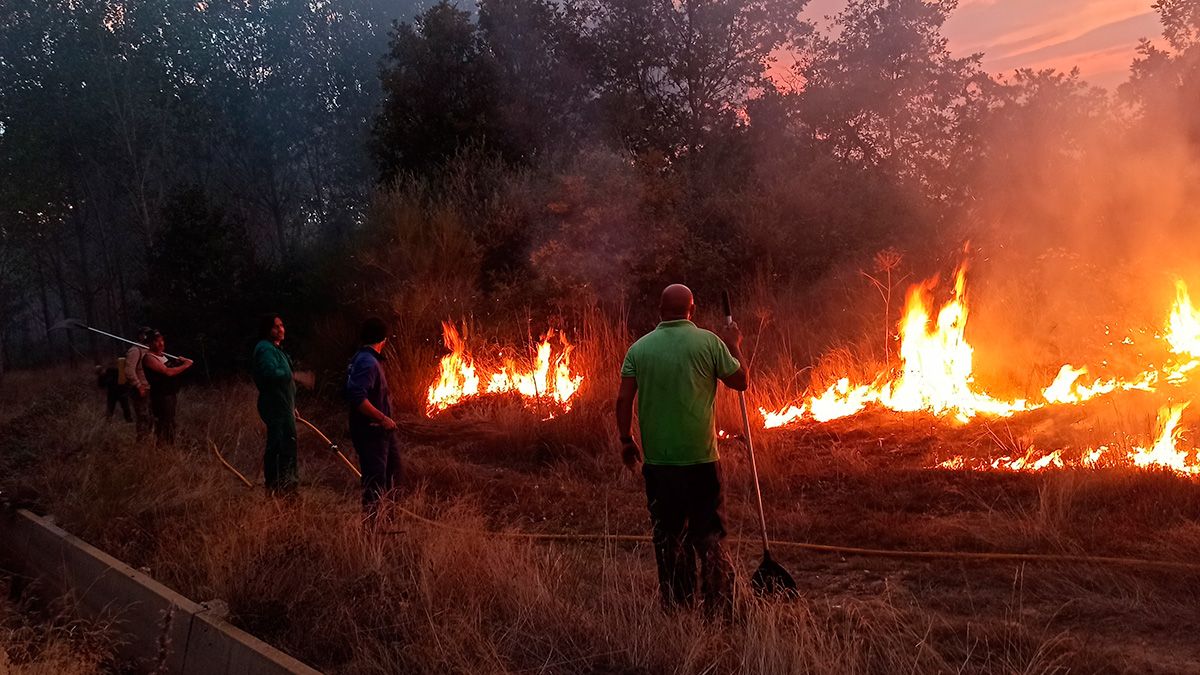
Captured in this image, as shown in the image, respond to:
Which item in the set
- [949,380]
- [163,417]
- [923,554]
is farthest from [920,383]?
[163,417]

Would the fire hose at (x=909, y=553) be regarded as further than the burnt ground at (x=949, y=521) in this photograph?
Yes

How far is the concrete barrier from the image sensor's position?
15.7 feet

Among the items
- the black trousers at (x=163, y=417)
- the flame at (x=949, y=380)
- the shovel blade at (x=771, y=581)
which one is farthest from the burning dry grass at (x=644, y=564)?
the flame at (x=949, y=380)

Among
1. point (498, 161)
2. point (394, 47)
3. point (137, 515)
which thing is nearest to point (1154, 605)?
point (137, 515)

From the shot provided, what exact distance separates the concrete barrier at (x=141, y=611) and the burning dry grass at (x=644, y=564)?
0.30 metres

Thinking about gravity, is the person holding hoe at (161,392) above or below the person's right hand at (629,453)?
above

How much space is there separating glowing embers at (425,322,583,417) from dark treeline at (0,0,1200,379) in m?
1.35

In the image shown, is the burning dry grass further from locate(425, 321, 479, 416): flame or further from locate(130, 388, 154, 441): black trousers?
locate(425, 321, 479, 416): flame

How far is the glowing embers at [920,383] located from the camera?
1008 cm

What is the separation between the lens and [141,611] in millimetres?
5703

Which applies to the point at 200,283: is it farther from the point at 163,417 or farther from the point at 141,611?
the point at 141,611

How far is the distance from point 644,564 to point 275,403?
372cm

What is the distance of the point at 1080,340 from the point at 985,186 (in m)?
9.06

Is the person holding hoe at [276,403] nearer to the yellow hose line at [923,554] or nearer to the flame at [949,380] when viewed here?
the yellow hose line at [923,554]
